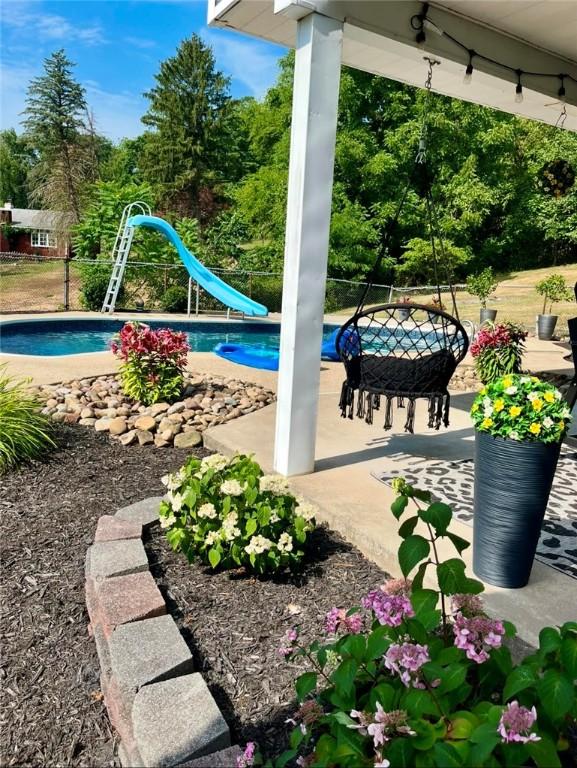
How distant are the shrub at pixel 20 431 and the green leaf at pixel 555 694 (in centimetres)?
288

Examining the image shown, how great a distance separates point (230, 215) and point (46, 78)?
11172 millimetres

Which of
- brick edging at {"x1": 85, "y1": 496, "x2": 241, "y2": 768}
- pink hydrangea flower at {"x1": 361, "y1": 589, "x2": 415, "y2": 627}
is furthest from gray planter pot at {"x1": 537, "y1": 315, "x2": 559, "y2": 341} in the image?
pink hydrangea flower at {"x1": 361, "y1": 589, "x2": 415, "y2": 627}

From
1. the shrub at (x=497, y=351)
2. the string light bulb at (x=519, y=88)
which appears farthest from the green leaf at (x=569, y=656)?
the shrub at (x=497, y=351)

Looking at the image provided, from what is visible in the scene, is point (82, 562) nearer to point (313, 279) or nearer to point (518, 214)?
point (313, 279)

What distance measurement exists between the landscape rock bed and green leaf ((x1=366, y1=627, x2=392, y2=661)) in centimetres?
272

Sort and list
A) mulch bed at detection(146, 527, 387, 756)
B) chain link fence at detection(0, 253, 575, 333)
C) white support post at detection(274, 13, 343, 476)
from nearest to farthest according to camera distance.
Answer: mulch bed at detection(146, 527, 387, 756) → white support post at detection(274, 13, 343, 476) → chain link fence at detection(0, 253, 575, 333)

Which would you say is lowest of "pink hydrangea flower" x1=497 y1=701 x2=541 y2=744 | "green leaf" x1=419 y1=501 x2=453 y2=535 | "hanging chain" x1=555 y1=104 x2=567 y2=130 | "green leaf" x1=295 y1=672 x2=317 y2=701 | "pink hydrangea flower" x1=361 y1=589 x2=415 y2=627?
"green leaf" x1=295 y1=672 x2=317 y2=701

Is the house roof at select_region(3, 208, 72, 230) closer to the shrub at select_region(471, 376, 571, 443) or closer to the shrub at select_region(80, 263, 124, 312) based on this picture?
the shrub at select_region(80, 263, 124, 312)

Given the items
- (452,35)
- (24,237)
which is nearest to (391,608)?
(452,35)

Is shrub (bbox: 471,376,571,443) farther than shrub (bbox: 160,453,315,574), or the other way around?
shrub (bbox: 160,453,315,574)

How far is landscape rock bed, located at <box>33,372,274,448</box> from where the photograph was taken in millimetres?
3969

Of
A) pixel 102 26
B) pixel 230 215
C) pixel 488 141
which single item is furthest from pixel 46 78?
pixel 488 141

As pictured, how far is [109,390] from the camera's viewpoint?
189 inches

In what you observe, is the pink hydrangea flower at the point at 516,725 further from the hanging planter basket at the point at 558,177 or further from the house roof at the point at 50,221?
the house roof at the point at 50,221
